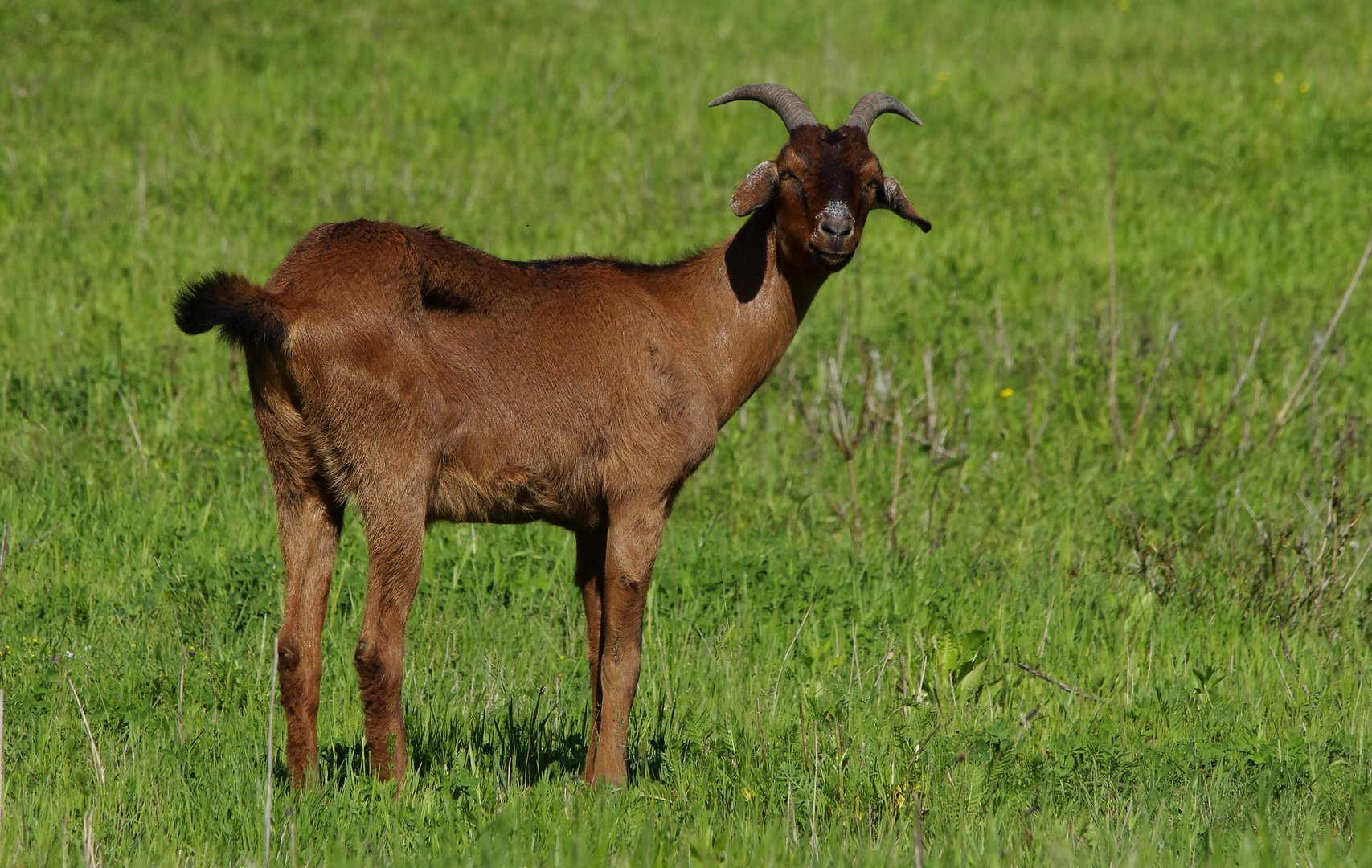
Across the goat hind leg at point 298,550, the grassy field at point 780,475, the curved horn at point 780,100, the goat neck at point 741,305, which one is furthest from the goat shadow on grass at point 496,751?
the curved horn at point 780,100

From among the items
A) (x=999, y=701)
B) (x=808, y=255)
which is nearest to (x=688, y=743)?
(x=999, y=701)

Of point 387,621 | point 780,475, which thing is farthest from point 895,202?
point 780,475

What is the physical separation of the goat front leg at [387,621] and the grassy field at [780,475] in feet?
0.46

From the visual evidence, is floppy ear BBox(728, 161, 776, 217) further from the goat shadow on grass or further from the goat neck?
the goat shadow on grass

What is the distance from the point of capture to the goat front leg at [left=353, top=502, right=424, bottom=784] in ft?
14.2

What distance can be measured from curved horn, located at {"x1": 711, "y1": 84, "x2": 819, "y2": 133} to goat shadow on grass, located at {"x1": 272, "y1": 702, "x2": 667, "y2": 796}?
2.14 m

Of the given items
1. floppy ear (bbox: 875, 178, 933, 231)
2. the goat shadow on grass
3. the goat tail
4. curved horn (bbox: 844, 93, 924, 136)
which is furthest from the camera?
curved horn (bbox: 844, 93, 924, 136)

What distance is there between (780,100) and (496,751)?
8.22 feet

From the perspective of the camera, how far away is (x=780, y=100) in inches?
212

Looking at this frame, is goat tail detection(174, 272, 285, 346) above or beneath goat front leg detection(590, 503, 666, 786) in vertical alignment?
above

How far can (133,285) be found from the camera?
9117 mm

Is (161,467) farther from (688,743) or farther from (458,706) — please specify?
(688,743)

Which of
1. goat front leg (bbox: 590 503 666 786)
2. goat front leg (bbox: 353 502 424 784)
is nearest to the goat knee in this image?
goat front leg (bbox: 353 502 424 784)

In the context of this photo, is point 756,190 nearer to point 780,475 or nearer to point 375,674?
point 375,674
